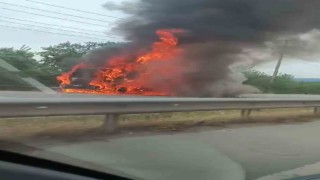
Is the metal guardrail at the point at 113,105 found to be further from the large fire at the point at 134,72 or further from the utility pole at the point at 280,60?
Answer: the utility pole at the point at 280,60

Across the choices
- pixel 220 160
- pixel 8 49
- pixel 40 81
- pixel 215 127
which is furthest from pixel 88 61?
pixel 215 127

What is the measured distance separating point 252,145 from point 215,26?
201 centimetres

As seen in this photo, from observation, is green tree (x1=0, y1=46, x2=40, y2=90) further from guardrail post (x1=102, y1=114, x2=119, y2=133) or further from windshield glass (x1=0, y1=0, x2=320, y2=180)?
guardrail post (x1=102, y1=114, x2=119, y2=133)

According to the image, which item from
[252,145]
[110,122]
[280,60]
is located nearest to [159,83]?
[110,122]

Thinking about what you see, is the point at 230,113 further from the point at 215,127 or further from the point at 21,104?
the point at 21,104

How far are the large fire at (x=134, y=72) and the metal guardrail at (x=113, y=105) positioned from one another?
0.74 feet

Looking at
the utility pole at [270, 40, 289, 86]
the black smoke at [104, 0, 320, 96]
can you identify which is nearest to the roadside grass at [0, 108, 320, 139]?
the black smoke at [104, 0, 320, 96]

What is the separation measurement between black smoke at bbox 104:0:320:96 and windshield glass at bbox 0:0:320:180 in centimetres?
1

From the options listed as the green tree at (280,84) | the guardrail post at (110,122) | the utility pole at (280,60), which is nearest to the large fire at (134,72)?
the guardrail post at (110,122)

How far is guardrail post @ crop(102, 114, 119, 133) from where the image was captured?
16.4ft

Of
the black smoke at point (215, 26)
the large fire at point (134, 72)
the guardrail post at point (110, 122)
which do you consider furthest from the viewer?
the guardrail post at point (110, 122)

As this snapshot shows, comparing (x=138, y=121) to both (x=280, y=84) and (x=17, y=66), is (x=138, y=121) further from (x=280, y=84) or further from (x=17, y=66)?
(x=17, y=66)

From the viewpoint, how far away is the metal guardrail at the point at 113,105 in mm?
3945

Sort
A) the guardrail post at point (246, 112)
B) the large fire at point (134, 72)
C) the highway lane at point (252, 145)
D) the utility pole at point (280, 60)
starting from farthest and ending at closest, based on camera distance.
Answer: the guardrail post at point (246, 112) → the utility pole at point (280, 60) → the highway lane at point (252, 145) → the large fire at point (134, 72)
